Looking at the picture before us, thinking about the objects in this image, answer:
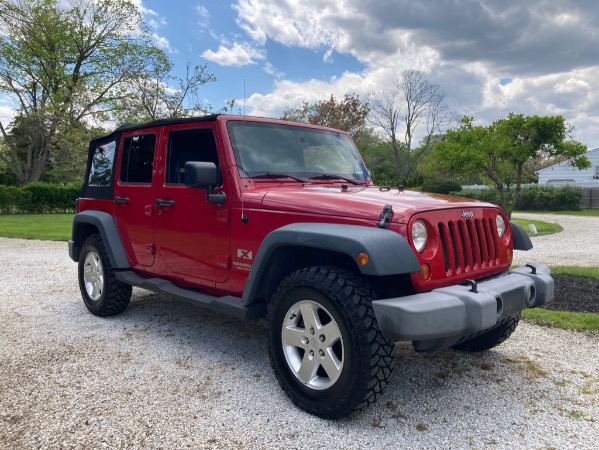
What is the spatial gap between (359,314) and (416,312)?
35 centimetres

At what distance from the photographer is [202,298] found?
3.91 meters

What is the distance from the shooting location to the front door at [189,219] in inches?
150

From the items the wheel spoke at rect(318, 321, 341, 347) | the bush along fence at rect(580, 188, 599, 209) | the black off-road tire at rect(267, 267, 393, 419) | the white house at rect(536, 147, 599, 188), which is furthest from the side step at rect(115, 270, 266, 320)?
the white house at rect(536, 147, 599, 188)

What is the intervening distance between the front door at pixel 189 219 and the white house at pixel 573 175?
130 ft

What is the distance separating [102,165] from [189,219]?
195cm

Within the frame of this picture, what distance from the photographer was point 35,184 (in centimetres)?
2628

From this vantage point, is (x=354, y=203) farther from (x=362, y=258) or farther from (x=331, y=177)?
(x=331, y=177)

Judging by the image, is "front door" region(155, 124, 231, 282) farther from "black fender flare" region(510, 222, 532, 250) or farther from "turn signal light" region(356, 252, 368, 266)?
"black fender flare" region(510, 222, 532, 250)

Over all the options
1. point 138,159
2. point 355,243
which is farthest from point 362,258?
point 138,159

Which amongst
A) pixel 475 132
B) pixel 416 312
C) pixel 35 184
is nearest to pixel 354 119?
pixel 475 132

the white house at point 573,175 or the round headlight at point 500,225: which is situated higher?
the white house at point 573,175

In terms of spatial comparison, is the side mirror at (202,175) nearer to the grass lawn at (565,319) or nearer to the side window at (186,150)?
the side window at (186,150)

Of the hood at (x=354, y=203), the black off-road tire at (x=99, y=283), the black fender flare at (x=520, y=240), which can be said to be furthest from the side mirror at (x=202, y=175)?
the black fender flare at (x=520, y=240)

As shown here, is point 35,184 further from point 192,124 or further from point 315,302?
point 315,302
